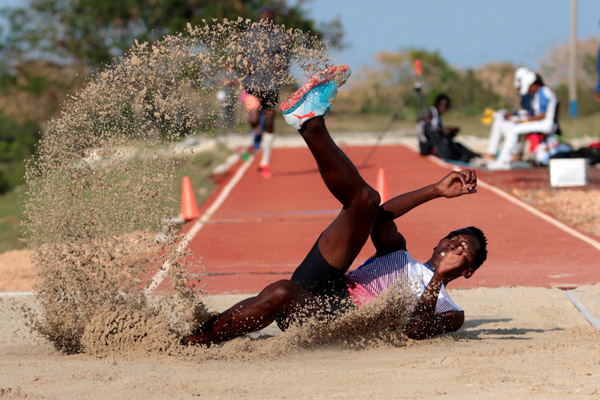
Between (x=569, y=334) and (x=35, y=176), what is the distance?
362 centimetres

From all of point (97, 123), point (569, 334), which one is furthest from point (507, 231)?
point (97, 123)

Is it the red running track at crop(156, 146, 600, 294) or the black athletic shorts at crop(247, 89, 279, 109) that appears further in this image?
the red running track at crop(156, 146, 600, 294)

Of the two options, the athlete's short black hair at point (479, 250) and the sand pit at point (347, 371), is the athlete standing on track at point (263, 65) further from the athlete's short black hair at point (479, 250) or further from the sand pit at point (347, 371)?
the sand pit at point (347, 371)

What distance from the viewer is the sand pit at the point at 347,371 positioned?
3.55 m

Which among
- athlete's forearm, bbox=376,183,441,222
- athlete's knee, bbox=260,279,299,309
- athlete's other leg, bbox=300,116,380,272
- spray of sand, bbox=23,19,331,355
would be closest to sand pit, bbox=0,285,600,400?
athlete's knee, bbox=260,279,299,309

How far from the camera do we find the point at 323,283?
450 cm

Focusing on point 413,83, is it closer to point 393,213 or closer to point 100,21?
point 100,21

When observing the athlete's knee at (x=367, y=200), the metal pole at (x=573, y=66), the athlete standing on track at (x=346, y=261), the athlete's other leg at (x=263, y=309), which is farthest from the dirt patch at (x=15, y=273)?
the metal pole at (x=573, y=66)

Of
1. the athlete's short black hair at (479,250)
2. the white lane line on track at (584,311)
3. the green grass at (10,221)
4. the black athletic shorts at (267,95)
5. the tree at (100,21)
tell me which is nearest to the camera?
the athlete's short black hair at (479,250)

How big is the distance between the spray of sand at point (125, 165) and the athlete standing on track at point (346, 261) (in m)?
0.45

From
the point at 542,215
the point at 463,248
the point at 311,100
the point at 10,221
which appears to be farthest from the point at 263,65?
the point at 10,221

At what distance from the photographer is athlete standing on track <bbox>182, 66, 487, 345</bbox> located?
4.28 meters

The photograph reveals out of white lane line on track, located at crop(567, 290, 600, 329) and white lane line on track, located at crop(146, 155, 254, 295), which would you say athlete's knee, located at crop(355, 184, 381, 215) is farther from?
white lane line on track, located at crop(146, 155, 254, 295)

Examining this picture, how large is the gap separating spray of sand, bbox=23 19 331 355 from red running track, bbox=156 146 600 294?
1.77 ft
